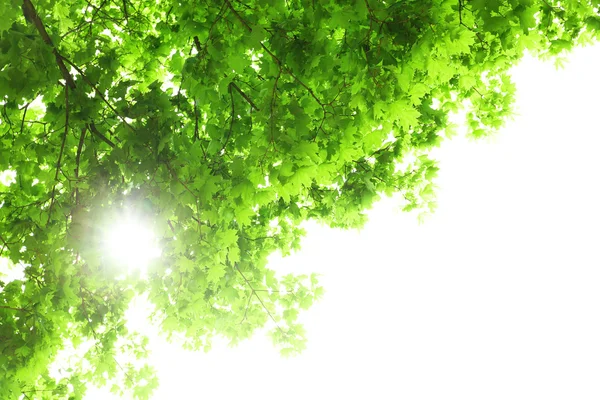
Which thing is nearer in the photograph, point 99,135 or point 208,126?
point 99,135

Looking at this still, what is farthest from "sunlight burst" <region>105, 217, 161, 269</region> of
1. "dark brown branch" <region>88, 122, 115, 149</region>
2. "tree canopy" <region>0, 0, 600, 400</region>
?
"dark brown branch" <region>88, 122, 115, 149</region>

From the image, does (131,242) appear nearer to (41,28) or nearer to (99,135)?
(99,135)

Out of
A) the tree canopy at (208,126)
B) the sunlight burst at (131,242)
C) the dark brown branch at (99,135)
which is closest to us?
the tree canopy at (208,126)

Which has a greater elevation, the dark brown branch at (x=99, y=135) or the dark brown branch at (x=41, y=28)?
the dark brown branch at (x=41, y=28)

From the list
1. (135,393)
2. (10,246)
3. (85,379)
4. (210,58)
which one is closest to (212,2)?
(210,58)

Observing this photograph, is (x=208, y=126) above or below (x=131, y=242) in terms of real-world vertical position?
above

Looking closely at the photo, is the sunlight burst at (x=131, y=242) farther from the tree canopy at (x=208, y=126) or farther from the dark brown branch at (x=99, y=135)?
the dark brown branch at (x=99, y=135)

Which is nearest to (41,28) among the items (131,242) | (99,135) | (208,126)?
(99,135)

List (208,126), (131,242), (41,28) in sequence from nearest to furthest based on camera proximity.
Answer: (41,28) < (131,242) < (208,126)

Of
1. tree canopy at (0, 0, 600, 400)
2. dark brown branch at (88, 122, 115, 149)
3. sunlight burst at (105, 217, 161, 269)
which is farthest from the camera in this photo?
dark brown branch at (88, 122, 115, 149)

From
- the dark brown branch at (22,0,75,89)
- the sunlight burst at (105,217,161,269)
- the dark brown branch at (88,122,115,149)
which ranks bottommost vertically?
the sunlight burst at (105,217,161,269)

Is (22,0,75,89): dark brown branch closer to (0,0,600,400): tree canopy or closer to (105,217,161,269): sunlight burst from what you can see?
(0,0,600,400): tree canopy

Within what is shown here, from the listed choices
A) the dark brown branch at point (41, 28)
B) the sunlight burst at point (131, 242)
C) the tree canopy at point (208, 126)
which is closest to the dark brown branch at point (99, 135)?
the tree canopy at point (208, 126)

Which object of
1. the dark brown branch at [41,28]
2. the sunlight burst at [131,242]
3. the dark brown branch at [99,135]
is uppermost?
the dark brown branch at [41,28]
